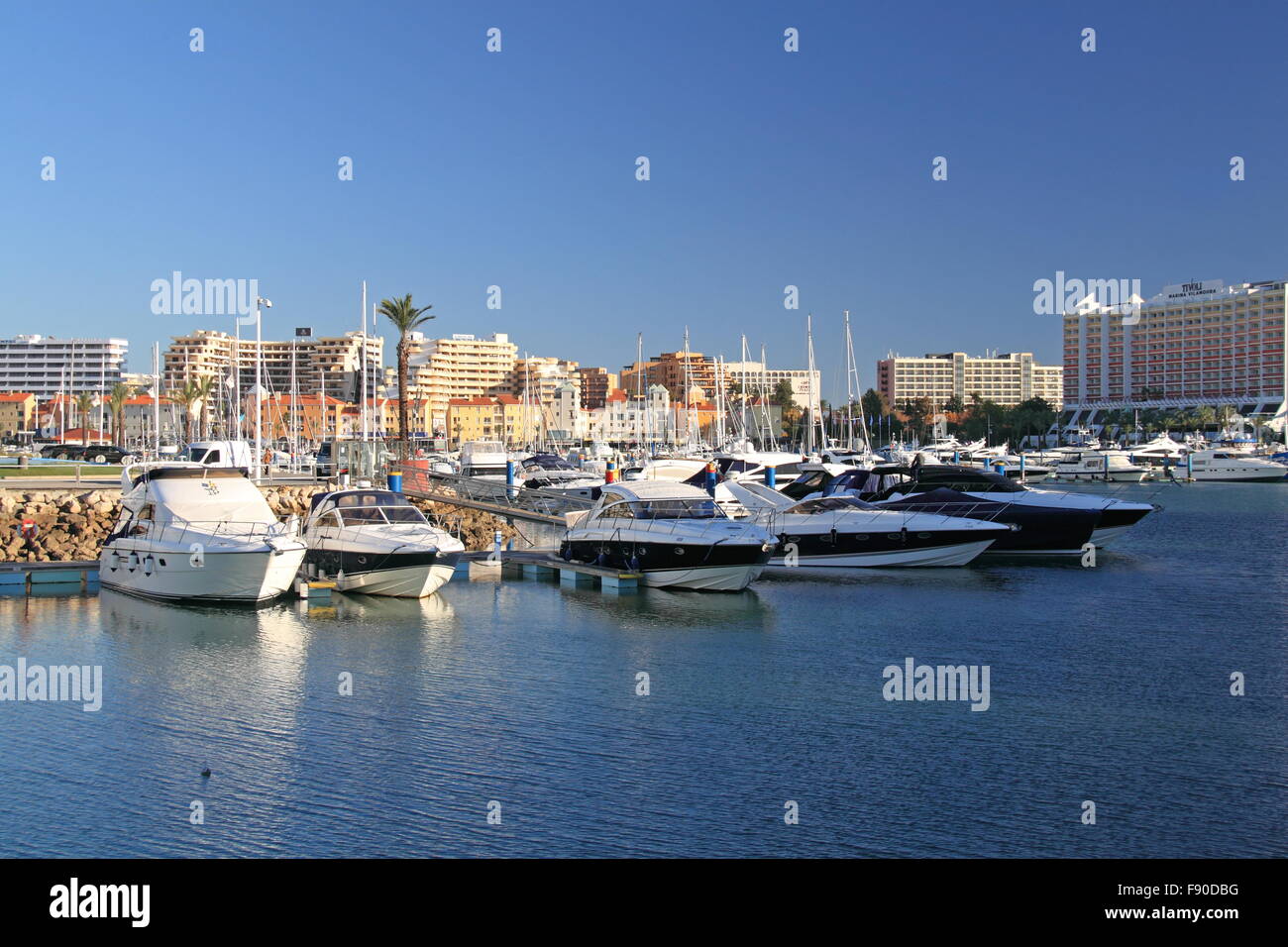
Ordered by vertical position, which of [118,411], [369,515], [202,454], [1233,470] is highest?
[118,411]

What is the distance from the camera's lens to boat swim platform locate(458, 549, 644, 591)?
106 ft

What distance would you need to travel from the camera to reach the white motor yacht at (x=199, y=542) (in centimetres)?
2841

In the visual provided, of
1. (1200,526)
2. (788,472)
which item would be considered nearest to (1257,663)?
(1200,526)

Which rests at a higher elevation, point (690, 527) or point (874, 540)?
point (690, 527)

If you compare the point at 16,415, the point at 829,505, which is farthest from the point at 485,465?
the point at 16,415

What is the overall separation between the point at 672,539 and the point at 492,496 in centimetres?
2432

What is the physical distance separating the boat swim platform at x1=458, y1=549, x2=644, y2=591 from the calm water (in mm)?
1984

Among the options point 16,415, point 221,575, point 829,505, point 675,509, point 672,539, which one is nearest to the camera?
point 221,575

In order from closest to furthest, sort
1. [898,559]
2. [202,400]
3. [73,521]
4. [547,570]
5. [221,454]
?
[547,570] < [898,559] < [221,454] < [73,521] < [202,400]

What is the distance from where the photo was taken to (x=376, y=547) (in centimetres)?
3002

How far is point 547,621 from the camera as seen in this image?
28.0 metres

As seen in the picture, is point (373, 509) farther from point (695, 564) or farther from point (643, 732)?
point (643, 732)

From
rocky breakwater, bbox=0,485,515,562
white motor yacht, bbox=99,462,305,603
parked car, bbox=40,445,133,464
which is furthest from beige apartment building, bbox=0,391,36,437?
white motor yacht, bbox=99,462,305,603

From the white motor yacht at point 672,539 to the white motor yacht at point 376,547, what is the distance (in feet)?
15.8
